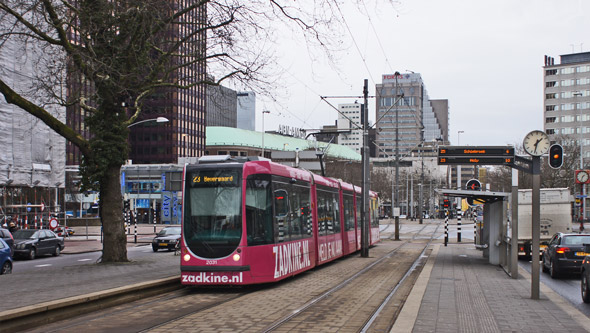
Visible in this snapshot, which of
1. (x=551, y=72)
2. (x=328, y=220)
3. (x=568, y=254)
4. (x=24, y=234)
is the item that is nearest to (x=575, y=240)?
(x=568, y=254)

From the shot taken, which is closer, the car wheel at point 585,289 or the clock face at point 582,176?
the car wheel at point 585,289

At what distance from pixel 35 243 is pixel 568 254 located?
79.8 feet

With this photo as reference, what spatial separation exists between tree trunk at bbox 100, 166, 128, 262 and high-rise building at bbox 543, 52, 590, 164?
4138 inches

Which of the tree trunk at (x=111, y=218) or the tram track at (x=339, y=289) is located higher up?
the tree trunk at (x=111, y=218)

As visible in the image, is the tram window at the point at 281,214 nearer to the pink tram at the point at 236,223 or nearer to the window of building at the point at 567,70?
the pink tram at the point at 236,223

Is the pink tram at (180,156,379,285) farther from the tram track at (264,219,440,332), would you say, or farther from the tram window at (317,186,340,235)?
the tram window at (317,186,340,235)

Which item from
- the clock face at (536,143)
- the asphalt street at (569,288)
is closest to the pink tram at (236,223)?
the clock face at (536,143)

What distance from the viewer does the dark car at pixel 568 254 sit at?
18312mm

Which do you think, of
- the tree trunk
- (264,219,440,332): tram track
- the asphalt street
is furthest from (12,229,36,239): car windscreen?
the asphalt street

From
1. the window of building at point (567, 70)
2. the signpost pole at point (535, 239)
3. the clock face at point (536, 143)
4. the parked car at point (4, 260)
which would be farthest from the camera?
the window of building at point (567, 70)

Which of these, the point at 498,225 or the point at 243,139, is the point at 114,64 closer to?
the point at 498,225

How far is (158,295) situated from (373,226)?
19735mm

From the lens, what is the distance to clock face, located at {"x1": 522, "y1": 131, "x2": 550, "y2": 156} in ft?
43.2

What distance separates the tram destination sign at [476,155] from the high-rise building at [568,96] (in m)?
102
